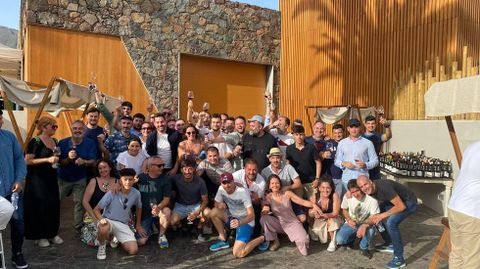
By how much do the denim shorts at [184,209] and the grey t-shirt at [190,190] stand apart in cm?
4

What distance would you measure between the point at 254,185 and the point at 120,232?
1871 millimetres

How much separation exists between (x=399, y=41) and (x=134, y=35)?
6.80m

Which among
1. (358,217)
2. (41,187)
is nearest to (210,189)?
(358,217)

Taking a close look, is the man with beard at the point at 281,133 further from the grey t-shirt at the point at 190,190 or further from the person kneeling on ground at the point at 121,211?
the person kneeling on ground at the point at 121,211

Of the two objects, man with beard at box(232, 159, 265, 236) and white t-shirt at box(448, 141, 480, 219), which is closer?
white t-shirt at box(448, 141, 480, 219)

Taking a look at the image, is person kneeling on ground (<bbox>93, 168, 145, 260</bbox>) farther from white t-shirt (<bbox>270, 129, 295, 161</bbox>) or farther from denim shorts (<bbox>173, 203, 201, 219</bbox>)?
white t-shirt (<bbox>270, 129, 295, 161</bbox>)

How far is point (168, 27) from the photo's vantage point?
11.0m

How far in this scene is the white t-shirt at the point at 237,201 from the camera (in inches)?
207

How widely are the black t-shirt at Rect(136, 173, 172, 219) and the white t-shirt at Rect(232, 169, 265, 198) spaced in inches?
37.9

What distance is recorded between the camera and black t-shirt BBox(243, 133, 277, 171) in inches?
238

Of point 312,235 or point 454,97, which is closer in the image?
point 454,97

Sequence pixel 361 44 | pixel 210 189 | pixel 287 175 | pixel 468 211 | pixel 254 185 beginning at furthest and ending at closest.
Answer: pixel 361 44, pixel 210 189, pixel 287 175, pixel 254 185, pixel 468 211

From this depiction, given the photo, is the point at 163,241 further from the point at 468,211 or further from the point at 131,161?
the point at 468,211

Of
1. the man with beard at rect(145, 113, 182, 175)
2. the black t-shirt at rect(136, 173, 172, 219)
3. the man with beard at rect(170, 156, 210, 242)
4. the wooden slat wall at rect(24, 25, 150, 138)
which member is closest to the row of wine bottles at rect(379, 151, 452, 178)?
the man with beard at rect(170, 156, 210, 242)
